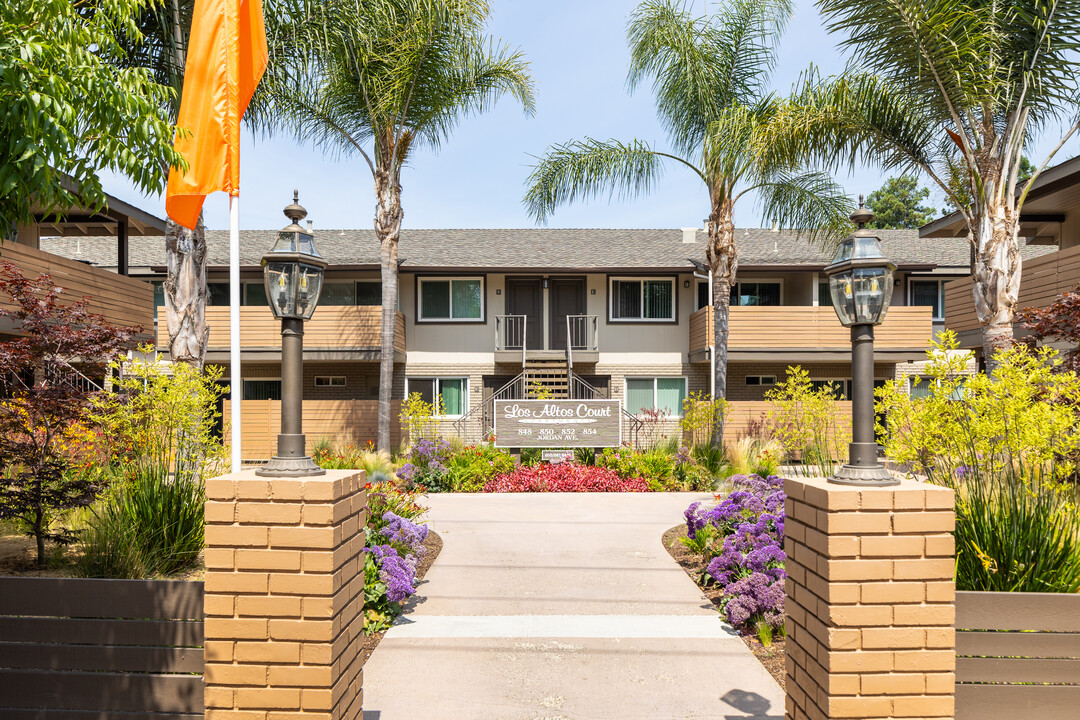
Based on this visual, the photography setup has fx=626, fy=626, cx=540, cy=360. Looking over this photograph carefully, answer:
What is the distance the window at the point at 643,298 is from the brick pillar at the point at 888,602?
1744 centimetres

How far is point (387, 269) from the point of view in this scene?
1537 cm

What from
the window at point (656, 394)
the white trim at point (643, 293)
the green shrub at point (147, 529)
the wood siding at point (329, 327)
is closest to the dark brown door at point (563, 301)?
the white trim at point (643, 293)

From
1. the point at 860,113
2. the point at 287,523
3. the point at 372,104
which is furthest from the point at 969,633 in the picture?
the point at 372,104

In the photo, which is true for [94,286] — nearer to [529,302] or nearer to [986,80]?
[529,302]

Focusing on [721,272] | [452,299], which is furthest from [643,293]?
[452,299]

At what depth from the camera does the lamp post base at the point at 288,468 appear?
9.98ft

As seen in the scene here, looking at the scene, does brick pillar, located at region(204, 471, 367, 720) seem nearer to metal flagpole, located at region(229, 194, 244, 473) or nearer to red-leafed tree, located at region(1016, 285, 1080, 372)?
metal flagpole, located at region(229, 194, 244, 473)

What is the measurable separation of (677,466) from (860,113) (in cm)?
783

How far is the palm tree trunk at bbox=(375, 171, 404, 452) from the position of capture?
15.0 meters

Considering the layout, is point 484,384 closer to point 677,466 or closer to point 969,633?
point 677,466

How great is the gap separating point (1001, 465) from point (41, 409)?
8247 mm

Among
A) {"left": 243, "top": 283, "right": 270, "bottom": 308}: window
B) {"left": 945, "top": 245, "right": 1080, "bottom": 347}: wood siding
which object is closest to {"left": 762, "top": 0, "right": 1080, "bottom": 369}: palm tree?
{"left": 945, "top": 245, "right": 1080, "bottom": 347}: wood siding

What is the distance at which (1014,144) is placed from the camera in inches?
388

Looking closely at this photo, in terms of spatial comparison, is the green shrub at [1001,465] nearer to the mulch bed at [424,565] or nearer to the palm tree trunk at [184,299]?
the mulch bed at [424,565]
